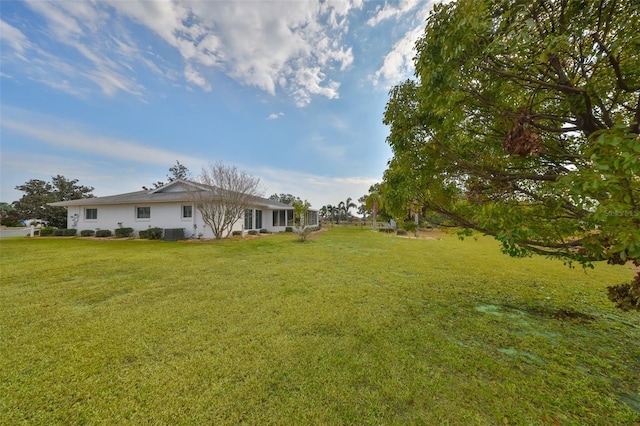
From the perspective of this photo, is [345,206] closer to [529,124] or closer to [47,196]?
[47,196]

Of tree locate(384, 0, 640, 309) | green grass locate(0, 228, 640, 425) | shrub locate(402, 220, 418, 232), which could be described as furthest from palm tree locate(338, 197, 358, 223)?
tree locate(384, 0, 640, 309)

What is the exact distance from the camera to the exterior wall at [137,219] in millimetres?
16406

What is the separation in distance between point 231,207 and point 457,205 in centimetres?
1439

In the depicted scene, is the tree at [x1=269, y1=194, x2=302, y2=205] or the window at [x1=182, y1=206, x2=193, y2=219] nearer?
the window at [x1=182, y1=206, x2=193, y2=219]

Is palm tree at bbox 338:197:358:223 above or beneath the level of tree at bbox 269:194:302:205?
beneath

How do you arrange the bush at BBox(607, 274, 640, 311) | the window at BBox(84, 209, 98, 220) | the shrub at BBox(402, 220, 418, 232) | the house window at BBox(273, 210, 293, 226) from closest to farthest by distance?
the bush at BBox(607, 274, 640, 311)
the shrub at BBox(402, 220, 418, 232)
the window at BBox(84, 209, 98, 220)
the house window at BBox(273, 210, 293, 226)

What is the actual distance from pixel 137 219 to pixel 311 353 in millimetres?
19737

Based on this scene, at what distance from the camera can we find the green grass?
212cm

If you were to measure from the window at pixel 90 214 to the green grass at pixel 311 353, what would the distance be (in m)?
15.8

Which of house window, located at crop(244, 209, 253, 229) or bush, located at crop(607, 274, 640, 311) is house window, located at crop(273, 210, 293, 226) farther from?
bush, located at crop(607, 274, 640, 311)

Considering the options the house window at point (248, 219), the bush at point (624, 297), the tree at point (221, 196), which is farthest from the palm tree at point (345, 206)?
the bush at point (624, 297)

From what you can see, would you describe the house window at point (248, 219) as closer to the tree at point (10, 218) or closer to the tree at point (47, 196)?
the tree at point (47, 196)

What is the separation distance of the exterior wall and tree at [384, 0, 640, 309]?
16.0m

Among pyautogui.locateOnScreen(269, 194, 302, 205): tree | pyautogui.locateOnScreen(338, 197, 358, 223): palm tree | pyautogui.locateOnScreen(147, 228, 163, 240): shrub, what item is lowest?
pyautogui.locateOnScreen(147, 228, 163, 240): shrub
